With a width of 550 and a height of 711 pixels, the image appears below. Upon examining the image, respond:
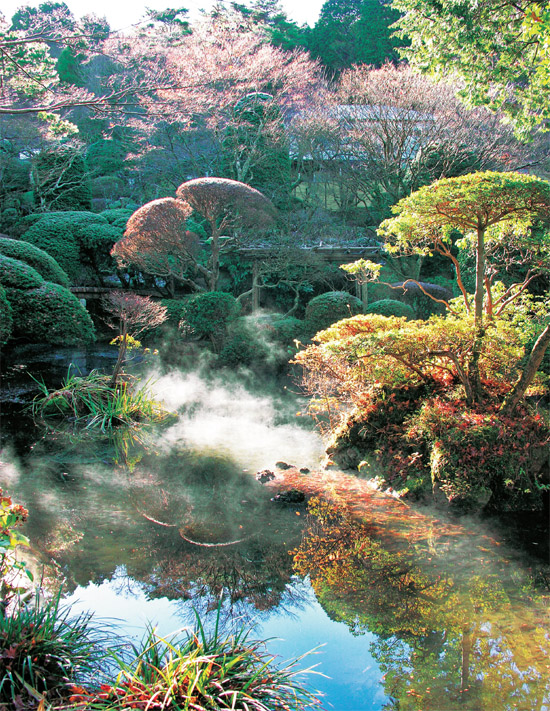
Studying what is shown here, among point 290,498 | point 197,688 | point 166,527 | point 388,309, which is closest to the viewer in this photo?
point 197,688

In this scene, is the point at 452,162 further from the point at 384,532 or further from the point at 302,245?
the point at 384,532

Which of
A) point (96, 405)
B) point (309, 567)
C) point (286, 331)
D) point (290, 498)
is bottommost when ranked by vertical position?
point (96, 405)

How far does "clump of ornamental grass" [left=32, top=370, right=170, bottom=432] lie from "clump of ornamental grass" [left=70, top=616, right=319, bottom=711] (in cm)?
612

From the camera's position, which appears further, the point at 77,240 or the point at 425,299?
the point at 77,240

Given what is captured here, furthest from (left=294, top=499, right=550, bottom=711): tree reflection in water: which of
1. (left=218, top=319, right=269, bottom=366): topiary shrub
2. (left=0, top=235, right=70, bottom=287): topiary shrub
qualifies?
(left=0, top=235, right=70, bottom=287): topiary shrub

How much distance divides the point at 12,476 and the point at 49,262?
6.28 metres

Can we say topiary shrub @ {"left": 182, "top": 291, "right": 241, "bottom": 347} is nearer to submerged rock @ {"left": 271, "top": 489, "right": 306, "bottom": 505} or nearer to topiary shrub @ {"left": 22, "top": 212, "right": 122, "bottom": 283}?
topiary shrub @ {"left": 22, "top": 212, "right": 122, "bottom": 283}

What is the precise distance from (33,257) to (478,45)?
359 inches

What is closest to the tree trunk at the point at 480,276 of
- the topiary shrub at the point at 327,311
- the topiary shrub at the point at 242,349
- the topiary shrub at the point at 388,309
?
the topiary shrub at the point at 327,311

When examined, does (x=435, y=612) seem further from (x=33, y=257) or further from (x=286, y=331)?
(x=33, y=257)

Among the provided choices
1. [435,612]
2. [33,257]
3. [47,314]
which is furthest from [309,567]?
[33,257]

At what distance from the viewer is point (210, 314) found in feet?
42.4

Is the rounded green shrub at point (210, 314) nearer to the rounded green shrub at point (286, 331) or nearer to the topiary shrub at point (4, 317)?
the rounded green shrub at point (286, 331)

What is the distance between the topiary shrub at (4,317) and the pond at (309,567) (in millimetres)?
2384
